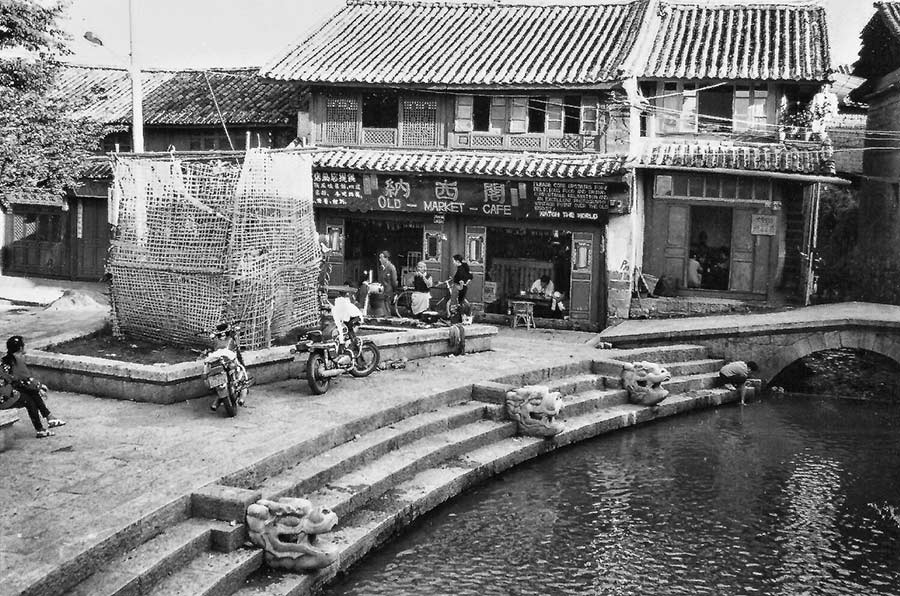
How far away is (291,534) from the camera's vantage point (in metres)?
8.46

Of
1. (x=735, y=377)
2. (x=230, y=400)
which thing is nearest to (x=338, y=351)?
(x=230, y=400)

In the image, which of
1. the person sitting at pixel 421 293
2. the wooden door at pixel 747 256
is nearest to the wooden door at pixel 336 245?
the person sitting at pixel 421 293

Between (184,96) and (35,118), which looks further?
(184,96)

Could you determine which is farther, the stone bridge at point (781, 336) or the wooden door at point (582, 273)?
the wooden door at point (582, 273)

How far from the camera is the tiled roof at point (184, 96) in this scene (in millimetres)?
25156

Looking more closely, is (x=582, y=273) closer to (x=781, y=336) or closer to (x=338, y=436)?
(x=781, y=336)

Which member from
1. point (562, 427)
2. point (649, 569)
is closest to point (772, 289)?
point (562, 427)

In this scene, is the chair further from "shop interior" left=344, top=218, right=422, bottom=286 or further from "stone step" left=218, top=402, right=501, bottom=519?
"stone step" left=218, top=402, right=501, bottom=519

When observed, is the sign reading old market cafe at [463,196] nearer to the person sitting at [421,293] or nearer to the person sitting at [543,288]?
the person sitting at [543,288]

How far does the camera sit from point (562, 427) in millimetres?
13922

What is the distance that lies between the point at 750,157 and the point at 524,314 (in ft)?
20.7

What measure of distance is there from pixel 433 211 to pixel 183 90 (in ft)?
30.6

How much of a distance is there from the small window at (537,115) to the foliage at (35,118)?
1029 cm

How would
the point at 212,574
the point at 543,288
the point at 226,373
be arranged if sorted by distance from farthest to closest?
the point at 543,288, the point at 226,373, the point at 212,574
